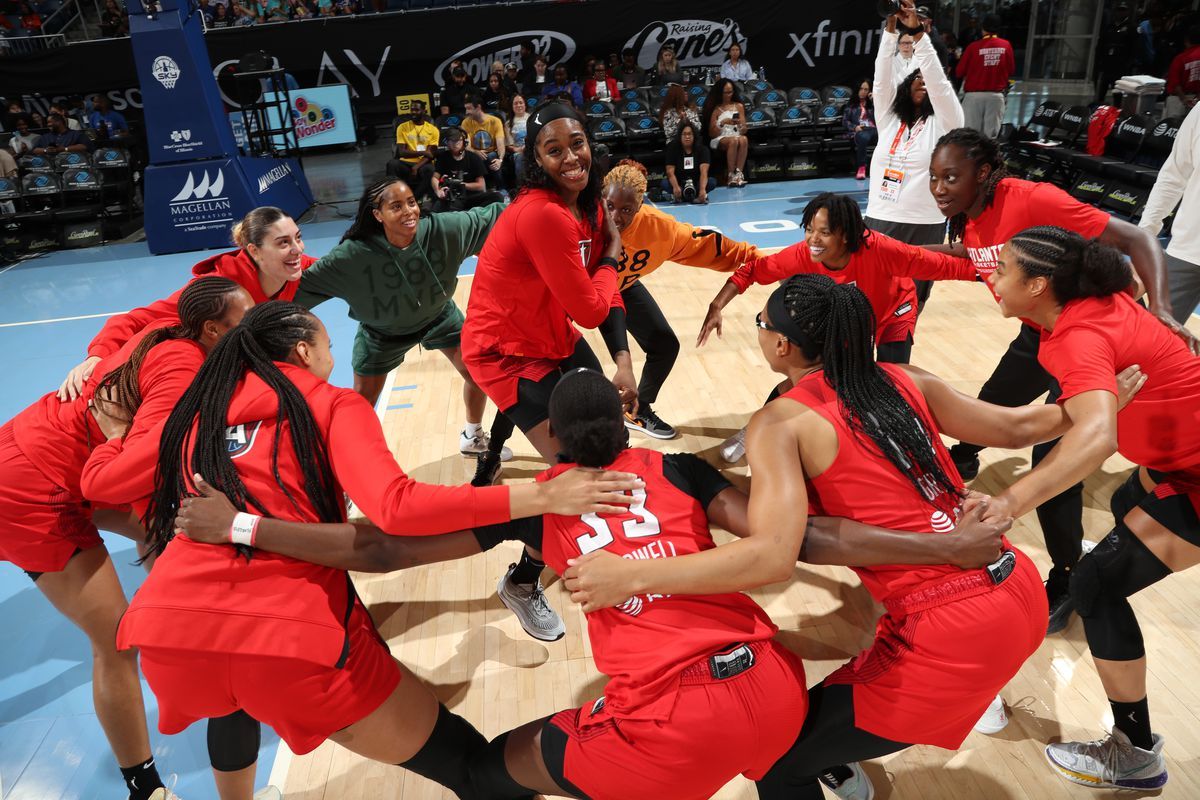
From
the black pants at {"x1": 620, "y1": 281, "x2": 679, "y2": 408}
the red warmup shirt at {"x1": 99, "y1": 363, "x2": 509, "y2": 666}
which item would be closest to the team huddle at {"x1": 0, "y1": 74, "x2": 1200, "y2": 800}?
the red warmup shirt at {"x1": 99, "y1": 363, "x2": 509, "y2": 666}

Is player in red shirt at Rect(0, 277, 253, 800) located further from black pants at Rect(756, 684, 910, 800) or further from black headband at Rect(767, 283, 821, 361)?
black pants at Rect(756, 684, 910, 800)

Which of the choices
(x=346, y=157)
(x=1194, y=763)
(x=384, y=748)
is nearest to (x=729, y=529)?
(x=384, y=748)

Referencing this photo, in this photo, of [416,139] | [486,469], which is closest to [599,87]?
[416,139]

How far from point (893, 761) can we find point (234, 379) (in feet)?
7.13

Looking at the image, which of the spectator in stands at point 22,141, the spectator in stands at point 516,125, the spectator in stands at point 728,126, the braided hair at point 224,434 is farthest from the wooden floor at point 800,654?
the spectator in stands at point 22,141

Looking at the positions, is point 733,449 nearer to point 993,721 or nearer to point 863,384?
point 993,721

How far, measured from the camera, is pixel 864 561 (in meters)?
1.90

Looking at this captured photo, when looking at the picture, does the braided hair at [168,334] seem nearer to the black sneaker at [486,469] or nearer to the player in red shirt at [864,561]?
the player in red shirt at [864,561]

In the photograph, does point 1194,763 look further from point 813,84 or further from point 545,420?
point 813,84

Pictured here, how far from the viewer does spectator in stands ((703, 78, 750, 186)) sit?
11273 millimetres

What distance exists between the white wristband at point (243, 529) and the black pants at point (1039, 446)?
2.52 m

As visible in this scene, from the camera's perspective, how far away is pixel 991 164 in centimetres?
337

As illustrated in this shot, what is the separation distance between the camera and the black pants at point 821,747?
189 cm

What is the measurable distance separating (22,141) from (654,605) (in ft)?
43.0
